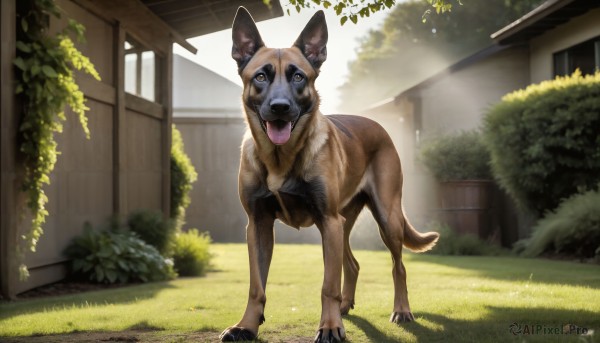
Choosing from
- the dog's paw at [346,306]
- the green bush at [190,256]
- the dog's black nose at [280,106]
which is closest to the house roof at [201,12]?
the green bush at [190,256]

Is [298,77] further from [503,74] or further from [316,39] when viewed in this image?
[503,74]

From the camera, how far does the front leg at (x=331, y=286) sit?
438 centimetres

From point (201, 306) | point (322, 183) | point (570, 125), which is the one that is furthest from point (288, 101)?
point (570, 125)

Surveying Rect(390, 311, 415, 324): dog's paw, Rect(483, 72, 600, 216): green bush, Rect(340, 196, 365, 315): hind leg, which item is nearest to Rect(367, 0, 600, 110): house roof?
Rect(483, 72, 600, 216): green bush

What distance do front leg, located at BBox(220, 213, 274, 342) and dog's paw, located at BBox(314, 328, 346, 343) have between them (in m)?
0.44

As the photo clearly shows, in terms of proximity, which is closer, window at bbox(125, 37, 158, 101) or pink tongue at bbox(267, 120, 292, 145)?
pink tongue at bbox(267, 120, 292, 145)

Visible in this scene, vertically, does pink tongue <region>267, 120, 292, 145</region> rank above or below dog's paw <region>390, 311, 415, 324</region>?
above

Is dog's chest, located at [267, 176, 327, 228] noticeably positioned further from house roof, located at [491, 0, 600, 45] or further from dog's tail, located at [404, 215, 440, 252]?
house roof, located at [491, 0, 600, 45]

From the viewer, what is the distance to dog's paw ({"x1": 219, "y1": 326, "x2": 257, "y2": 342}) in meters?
4.50

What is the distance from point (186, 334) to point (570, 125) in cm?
865

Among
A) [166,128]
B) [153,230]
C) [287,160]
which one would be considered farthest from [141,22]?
[287,160]

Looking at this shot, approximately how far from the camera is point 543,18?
1498cm

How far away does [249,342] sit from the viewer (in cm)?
444

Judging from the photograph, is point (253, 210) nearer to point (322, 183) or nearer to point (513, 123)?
point (322, 183)
